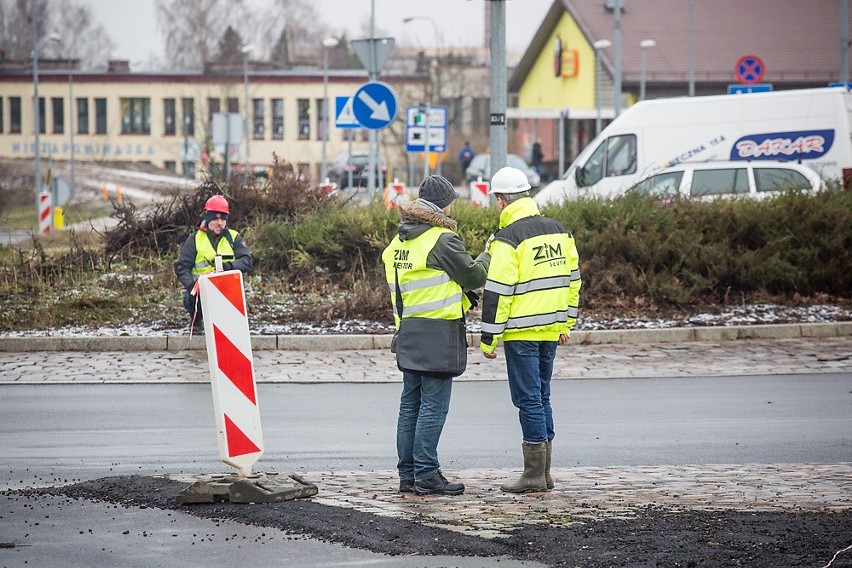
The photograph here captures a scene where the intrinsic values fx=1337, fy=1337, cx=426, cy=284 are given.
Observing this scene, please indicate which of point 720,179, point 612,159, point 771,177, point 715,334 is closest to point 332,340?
point 715,334

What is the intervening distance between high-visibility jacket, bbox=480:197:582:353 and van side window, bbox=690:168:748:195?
14.3 metres

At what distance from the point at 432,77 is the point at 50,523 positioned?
6732cm

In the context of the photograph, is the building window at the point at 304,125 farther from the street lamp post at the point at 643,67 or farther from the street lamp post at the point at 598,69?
the street lamp post at the point at 643,67

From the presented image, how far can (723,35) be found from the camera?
204ft

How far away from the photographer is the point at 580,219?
1758cm

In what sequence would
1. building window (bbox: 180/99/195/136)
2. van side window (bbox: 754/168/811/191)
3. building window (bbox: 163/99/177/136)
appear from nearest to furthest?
van side window (bbox: 754/168/811/191)
building window (bbox: 180/99/195/136)
building window (bbox: 163/99/177/136)

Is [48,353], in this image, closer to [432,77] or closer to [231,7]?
[432,77]

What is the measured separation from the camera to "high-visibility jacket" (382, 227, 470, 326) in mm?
7742

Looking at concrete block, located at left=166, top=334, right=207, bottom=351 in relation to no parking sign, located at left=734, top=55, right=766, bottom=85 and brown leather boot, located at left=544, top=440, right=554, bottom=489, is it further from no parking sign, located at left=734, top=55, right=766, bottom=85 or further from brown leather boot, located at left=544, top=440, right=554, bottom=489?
no parking sign, located at left=734, top=55, right=766, bottom=85

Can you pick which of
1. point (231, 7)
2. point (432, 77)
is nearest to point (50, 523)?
point (432, 77)

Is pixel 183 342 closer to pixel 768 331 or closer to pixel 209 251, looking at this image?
pixel 209 251

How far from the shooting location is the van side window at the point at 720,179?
22011 millimetres

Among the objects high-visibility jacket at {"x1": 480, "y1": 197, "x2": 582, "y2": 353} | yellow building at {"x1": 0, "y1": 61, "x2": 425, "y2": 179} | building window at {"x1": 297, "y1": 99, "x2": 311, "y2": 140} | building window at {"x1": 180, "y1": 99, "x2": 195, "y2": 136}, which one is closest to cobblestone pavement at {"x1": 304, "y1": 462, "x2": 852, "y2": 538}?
high-visibility jacket at {"x1": 480, "y1": 197, "x2": 582, "y2": 353}

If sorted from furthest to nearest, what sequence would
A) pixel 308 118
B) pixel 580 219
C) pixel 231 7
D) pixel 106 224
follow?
pixel 231 7 → pixel 308 118 → pixel 106 224 → pixel 580 219
